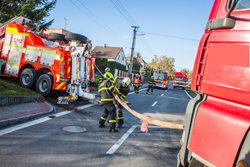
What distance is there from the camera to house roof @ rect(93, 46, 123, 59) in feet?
221

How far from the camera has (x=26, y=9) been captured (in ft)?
83.5

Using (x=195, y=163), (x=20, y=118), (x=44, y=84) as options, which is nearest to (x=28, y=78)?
(x=44, y=84)

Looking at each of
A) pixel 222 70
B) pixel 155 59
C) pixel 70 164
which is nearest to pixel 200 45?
pixel 222 70

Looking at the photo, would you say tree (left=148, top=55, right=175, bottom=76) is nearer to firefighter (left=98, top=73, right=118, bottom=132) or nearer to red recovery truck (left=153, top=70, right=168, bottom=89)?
red recovery truck (left=153, top=70, right=168, bottom=89)

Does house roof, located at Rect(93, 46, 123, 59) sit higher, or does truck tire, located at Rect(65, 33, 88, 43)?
house roof, located at Rect(93, 46, 123, 59)

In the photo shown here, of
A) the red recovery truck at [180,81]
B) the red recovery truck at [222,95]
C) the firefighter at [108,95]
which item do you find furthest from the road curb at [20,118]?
the red recovery truck at [180,81]

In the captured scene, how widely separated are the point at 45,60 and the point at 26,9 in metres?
17.3

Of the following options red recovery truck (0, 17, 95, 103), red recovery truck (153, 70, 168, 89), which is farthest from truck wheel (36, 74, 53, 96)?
red recovery truck (153, 70, 168, 89)

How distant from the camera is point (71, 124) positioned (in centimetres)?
743

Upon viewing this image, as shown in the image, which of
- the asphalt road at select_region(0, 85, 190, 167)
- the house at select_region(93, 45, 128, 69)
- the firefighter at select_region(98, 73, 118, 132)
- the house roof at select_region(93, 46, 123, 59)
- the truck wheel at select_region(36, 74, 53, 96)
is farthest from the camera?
the house roof at select_region(93, 46, 123, 59)

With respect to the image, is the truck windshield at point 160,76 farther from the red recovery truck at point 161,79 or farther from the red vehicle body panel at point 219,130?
the red vehicle body panel at point 219,130

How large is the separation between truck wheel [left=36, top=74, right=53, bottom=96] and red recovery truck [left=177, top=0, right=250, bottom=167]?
26.8 feet

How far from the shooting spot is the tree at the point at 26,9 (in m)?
25.2

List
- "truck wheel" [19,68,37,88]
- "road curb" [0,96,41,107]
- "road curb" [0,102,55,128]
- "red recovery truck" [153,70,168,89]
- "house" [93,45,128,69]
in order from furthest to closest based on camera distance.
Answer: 1. "house" [93,45,128,69]
2. "red recovery truck" [153,70,168,89]
3. "truck wheel" [19,68,37,88]
4. "road curb" [0,96,41,107]
5. "road curb" [0,102,55,128]
